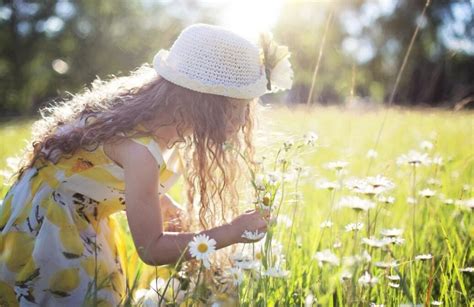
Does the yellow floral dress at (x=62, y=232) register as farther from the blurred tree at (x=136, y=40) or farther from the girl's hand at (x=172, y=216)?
the blurred tree at (x=136, y=40)

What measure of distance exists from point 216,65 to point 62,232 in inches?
27.2

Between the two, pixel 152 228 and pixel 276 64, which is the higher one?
pixel 276 64

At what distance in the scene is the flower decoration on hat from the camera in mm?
2035

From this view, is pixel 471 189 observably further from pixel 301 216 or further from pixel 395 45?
pixel 395 45

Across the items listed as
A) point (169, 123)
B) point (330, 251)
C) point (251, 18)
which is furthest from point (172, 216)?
point (251, 18)

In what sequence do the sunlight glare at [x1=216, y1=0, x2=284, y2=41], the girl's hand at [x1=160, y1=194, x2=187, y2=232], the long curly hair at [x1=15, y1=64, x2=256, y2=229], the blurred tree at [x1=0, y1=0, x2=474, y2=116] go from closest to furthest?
the long curly hair at [x1=15, y1=64, x2=256, y2=229], the sunlight glare at [x1=216, y1=0, x2=284, y2=41], the girl's hand at [x1=160, y1=194, x2=187, y2=232], the blurred tree at [x1=0, y1=0, x2=474, y2=116]

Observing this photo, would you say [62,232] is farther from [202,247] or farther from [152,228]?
[202,247]

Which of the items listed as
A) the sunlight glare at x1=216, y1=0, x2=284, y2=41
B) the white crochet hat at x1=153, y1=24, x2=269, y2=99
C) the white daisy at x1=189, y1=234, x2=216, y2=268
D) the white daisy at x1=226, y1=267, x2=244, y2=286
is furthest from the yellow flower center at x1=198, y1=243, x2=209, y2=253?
the sunlight glare at x1=216, y1=0, x2=284, y2=41

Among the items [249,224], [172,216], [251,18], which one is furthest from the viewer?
[172,216]

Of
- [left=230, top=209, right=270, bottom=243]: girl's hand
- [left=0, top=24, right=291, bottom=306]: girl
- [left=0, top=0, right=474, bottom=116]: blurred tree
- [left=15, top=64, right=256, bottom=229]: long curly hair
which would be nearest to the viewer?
[left=230, top=209, right=270, bottom=243]: girl's hand

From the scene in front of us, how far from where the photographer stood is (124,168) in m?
1.94

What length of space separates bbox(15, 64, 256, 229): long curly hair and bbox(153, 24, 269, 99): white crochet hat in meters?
0.08

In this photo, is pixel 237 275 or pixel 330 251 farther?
pixel 330 251

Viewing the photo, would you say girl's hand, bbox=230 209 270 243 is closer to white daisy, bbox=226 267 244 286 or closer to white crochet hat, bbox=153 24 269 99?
white daisy, bbox=226 267 244 286
